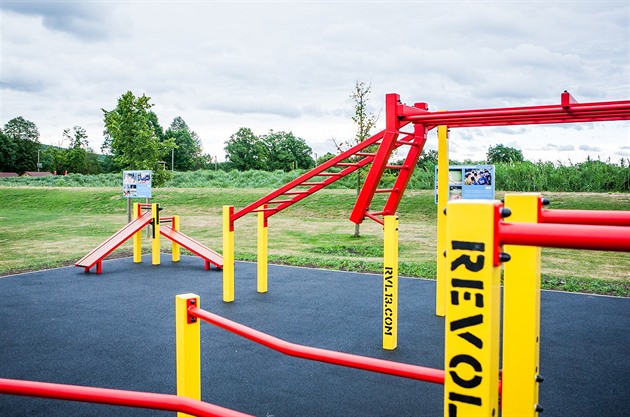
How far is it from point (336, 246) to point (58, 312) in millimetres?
7096

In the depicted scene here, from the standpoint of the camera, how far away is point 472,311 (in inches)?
49.6

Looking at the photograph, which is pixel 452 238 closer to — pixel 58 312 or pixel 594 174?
pixel 58 312

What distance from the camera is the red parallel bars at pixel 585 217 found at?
187 centimetres

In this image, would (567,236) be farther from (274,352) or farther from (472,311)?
(274,352)

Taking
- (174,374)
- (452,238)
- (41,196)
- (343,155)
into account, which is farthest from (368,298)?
(41,196)

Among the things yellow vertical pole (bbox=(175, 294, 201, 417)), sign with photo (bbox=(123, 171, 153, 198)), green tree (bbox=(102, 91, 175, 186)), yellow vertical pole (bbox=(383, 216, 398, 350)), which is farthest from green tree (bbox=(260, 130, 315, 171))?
yellow vertical pole (bbox=(175, 294, 201, 417))

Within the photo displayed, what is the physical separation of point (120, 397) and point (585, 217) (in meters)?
1.76

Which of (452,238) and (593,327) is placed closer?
(452,238)

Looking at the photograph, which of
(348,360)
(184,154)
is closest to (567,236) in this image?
(348,360)

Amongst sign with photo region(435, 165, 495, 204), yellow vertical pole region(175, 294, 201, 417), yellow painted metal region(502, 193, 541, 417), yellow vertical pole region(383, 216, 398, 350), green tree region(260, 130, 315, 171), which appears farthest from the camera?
green tree region(260, 130, 315, 171)

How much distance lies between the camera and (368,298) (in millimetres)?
7340

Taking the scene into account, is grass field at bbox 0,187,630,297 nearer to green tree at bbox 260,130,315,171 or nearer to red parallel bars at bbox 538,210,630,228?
red parallel bars at bbox 538,210,630,228

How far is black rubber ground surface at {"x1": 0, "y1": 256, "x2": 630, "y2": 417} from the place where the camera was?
13.0 feet

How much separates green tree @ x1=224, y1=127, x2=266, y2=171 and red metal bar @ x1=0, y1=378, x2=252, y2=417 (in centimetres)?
5616
